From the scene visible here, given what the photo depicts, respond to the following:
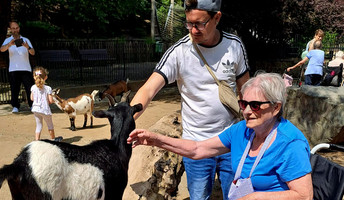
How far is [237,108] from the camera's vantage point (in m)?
2.54

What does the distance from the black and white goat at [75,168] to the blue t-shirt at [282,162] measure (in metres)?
0.99

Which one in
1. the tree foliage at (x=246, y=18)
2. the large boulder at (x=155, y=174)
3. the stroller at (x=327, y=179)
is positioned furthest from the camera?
the tree foliage at (x=246, y=18)

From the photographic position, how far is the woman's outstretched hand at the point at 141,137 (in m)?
2.22

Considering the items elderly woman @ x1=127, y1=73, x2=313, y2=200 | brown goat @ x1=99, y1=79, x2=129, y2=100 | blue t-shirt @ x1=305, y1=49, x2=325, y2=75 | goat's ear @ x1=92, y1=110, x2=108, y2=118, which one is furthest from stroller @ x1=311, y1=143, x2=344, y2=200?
brown goat @ x1=99, y1=79, x2=129, y2=100

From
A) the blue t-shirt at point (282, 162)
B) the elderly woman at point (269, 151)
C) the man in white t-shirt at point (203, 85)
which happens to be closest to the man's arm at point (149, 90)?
the man in white t-shirt at point (203, 85)

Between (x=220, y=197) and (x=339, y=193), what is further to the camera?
(x=220, y=197)

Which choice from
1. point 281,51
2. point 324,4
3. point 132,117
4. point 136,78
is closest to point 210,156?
point 132,117

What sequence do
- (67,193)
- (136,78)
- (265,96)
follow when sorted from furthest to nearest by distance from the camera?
(136,78) < (67,193) < (265,96)

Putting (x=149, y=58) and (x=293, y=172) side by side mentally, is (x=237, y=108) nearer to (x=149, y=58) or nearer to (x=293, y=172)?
(x=293, y=172)

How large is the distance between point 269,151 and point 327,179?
63cm

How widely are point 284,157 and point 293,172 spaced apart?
9 centimetres

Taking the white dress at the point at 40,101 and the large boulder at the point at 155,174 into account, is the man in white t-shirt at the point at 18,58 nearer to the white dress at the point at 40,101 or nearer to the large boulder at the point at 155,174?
the white dress at the point at 40,101

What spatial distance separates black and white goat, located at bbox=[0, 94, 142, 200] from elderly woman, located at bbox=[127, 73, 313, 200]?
86cm

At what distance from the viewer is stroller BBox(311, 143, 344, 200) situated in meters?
2.10
